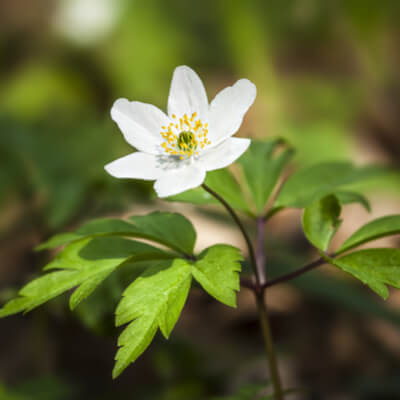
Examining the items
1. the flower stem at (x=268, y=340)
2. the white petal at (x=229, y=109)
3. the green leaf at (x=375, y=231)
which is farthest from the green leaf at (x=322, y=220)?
the white petal at (x=229, y=109)

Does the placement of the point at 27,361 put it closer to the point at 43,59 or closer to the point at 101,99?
the point at 101,99

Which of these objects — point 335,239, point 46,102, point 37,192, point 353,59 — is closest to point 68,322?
point 37,192

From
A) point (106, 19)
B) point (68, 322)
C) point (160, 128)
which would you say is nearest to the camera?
point (160, 128)

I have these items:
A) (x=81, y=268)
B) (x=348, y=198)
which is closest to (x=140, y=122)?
(x=81, y=268)

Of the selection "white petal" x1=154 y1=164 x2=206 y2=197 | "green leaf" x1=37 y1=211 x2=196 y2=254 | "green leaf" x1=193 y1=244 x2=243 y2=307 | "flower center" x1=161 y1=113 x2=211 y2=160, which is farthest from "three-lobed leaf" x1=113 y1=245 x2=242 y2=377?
"flower center" x1=161 y1=113 x2=211 y2=160

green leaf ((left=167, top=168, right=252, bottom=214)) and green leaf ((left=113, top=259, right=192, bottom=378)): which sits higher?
green leaf ((left=167, top=168, right=252, bottom=214))

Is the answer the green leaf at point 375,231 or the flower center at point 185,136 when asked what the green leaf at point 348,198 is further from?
the flower center at point 185,136

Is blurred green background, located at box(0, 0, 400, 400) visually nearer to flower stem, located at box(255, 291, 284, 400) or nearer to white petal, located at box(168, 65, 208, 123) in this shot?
white petal, located at box(168, 65, 208, 123)
